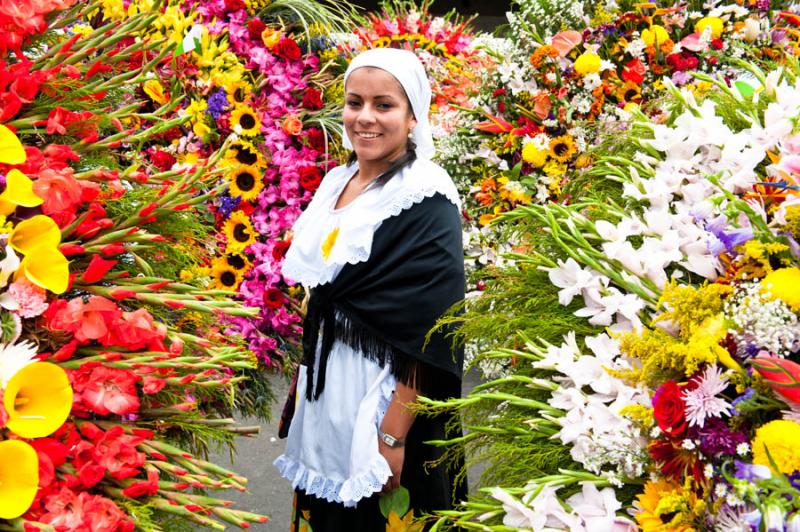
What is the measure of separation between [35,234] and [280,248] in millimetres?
1454

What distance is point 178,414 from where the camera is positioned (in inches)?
45.2

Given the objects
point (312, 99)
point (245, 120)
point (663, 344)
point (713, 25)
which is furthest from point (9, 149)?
point (713, 25)

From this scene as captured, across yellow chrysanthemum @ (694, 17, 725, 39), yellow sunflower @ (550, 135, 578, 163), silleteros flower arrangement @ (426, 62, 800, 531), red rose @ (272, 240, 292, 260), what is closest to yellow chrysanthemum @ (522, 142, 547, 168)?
yellow sunflower @ (550, 135, 578, 163)

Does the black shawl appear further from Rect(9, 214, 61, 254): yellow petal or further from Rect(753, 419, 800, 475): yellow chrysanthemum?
→ Rect(753, 419, 800, 475): yellow chrysanthemum

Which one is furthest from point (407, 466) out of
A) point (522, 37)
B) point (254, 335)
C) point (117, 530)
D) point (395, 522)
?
point (522, 37)

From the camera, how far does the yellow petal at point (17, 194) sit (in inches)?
41.8

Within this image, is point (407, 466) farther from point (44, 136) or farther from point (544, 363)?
point (44, 136)

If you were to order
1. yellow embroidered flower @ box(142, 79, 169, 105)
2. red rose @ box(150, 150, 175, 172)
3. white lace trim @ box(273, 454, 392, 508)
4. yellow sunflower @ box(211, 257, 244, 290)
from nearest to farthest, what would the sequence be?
white lace trim @ box(273, 454, 392, 508)
yellow embroidered flower @ box(142, 79, 169, 105)
red rose @ box(150, 150, 175, 172)
yellow sunflower @ box(211, 257, 244, 290)

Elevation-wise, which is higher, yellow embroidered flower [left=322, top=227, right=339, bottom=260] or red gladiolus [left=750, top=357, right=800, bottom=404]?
red gladiolus [left=750, top=357, right=800, bottom=404]

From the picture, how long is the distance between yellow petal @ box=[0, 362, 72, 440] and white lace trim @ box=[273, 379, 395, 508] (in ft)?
3.34

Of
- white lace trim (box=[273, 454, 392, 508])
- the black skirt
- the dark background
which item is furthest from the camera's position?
the dark background

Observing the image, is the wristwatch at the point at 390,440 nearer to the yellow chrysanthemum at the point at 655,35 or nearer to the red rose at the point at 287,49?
the red rose at the point at 287,49

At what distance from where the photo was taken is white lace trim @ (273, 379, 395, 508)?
1.90 m

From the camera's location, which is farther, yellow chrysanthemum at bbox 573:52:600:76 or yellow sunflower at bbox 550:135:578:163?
yellow sunflower at bbox 550:135:578:163
